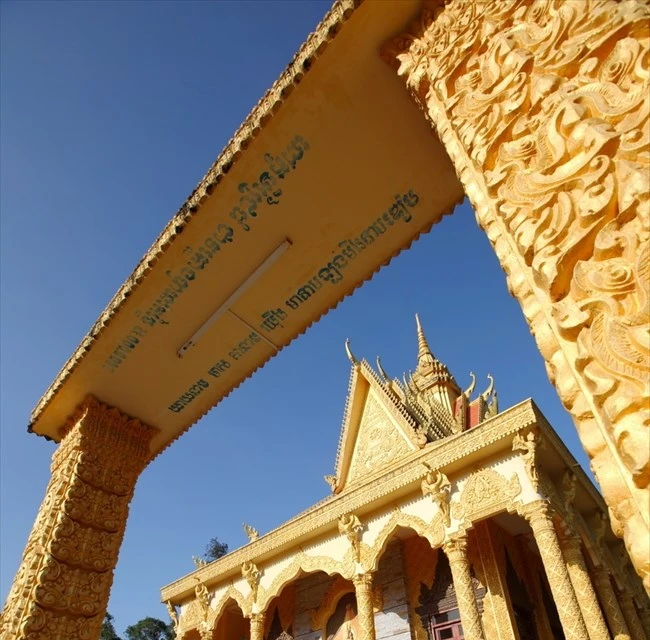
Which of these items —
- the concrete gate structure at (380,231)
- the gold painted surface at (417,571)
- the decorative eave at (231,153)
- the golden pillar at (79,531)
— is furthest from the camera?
the gold painted surface at (417,571)

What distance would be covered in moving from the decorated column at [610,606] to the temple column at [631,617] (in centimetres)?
81

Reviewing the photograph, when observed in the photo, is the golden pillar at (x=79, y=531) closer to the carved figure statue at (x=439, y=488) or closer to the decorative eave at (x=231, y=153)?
the decorative eave at (x=231, y=153)

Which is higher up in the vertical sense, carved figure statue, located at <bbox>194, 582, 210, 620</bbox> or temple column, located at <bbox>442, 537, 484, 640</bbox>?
carved figure statue, located at <bbox>194, 582, 210, 620</bbox>

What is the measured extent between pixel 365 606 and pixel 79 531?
6.60m

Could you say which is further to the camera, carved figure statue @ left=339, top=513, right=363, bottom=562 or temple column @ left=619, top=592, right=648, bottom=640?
carved figure statue @ left=339, top=513, right=363, bottom=562

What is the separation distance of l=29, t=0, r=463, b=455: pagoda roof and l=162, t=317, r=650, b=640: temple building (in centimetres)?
532

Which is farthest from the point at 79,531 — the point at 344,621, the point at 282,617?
the point at 282,617

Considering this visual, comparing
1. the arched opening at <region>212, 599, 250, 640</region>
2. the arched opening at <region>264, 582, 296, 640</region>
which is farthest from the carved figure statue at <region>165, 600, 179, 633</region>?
the arched opening at <region>264, 582, 296, 640</region>

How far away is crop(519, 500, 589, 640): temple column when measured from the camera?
6.12 m

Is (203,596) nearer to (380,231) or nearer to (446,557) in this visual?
(446,557)

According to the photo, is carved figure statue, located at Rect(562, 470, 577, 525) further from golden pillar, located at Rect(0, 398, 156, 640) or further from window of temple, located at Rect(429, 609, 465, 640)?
golden pillar, located at Rect(0, 398, 156, 640)

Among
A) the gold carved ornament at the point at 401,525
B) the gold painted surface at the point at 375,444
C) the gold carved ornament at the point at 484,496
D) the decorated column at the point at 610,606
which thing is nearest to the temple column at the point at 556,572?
the gold carved ornament at the point at 484,496

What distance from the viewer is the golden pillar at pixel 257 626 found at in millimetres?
10125

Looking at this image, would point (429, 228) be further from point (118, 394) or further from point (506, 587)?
point (506, 587)
